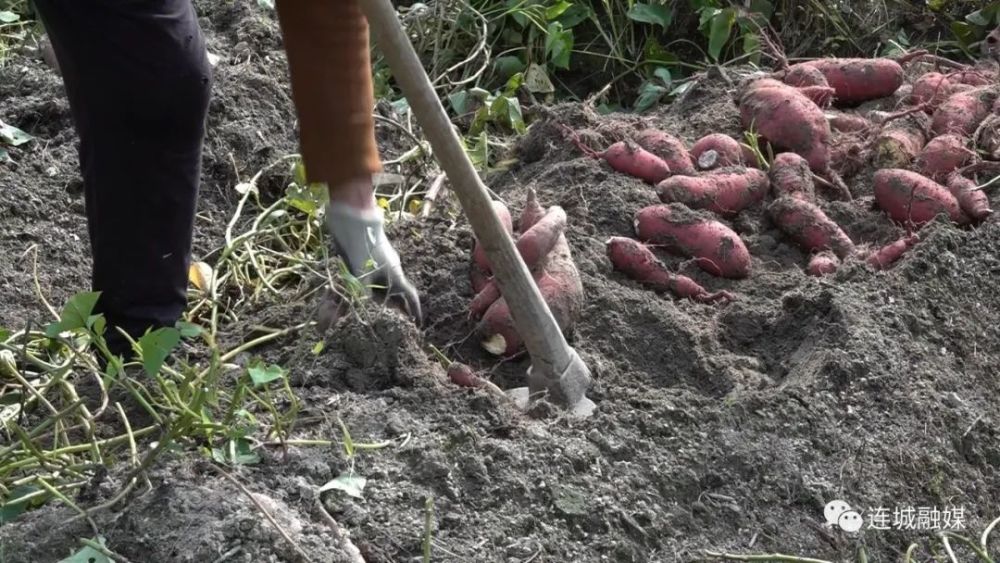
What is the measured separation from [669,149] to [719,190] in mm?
184

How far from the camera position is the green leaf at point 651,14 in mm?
4117

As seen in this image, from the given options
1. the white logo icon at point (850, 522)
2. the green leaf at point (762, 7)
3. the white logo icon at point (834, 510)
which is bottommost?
the green leaf at point (762, 7)

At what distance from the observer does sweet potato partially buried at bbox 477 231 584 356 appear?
256cm

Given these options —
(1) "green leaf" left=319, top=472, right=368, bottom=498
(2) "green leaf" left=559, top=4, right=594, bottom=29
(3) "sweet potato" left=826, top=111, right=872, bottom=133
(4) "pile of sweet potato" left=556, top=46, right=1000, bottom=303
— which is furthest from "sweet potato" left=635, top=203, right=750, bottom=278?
(2) "green leaf" left=559, top=4, right=594, bottom=29

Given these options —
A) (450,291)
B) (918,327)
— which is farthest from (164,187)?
(918,327)

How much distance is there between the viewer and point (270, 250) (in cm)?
297

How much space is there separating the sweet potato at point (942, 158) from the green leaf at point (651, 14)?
112 centimetres

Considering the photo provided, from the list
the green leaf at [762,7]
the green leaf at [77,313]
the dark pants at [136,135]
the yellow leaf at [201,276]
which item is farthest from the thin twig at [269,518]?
the green leaf at [762,7]

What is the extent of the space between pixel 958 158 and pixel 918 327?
704 millimetres

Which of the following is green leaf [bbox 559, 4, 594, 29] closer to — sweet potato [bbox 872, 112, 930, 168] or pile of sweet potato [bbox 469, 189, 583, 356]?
sweet potato [bbox 872, 112, 930, 168]

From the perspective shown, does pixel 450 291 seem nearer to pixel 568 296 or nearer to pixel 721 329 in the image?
pixel 568 296

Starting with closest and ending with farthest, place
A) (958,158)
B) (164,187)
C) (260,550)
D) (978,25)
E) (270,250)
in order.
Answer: (260,550) → (164,187) → (270,250) → (958,158) → (978,25)

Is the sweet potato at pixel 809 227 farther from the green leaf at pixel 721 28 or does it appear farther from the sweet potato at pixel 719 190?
the green leaf at pixel 721 28

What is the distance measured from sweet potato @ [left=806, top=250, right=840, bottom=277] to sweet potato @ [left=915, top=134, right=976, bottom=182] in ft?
1.38
